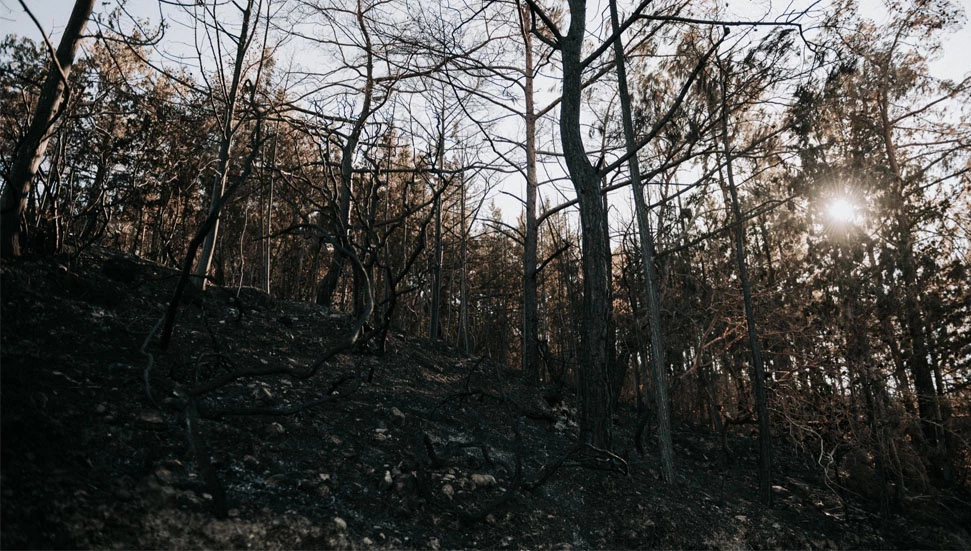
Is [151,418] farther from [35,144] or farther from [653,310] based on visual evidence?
[653,310]

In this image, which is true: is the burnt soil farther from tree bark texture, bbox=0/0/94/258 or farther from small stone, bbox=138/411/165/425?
tree bark texture, bbox=0/0/94/258

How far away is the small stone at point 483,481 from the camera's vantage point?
3738 millimetres

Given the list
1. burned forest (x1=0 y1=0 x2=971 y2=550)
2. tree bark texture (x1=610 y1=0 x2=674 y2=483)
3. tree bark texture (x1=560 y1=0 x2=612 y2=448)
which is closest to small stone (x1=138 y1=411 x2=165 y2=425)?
burned forest (x1=0 y1=0 x2=971 y2=550)

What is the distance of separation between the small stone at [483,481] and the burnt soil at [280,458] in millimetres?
16

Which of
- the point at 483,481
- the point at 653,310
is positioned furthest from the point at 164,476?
the point at 653,310

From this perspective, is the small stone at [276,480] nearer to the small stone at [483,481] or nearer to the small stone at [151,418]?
the small stone at [151,418]

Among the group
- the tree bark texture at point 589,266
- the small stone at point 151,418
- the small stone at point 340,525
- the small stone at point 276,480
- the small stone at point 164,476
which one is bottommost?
the small stone at point 340,525

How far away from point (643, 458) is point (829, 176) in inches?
223

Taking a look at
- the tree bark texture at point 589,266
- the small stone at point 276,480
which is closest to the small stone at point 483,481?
the small stone at point 276,480

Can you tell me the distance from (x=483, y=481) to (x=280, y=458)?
1.51m

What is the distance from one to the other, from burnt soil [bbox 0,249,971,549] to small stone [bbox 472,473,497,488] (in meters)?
0.02

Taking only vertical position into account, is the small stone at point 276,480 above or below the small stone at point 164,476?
below

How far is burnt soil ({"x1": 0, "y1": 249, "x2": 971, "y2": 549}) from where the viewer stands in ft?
7.43

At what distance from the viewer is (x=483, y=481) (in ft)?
12.4
